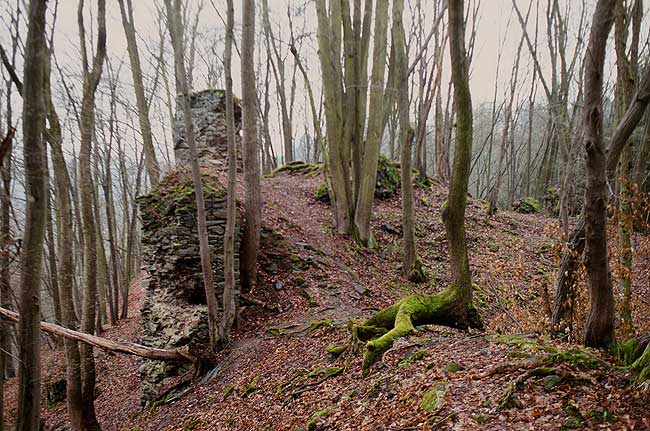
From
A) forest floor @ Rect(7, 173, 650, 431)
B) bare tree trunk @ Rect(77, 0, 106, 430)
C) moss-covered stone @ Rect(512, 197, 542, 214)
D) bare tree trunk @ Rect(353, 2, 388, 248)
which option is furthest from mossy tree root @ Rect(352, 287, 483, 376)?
moss-covered stone @ Rect(512, 197, 542, 214)

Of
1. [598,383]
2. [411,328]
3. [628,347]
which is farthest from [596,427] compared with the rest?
[411,328]

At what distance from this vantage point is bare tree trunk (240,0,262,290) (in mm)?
6620

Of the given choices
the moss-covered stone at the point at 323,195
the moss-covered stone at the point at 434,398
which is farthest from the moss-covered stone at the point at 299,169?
the moss-covered stone at the point at 434,398

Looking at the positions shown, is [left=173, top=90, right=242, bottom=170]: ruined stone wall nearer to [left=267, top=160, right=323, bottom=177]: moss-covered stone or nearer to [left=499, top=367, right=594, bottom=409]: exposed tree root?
[left=267, top=160, right=323, bottom=177]: moss-covered stone

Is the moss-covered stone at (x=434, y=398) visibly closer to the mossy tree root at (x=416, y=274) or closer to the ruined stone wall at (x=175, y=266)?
the ruined stone wall at (x=175, y=266)

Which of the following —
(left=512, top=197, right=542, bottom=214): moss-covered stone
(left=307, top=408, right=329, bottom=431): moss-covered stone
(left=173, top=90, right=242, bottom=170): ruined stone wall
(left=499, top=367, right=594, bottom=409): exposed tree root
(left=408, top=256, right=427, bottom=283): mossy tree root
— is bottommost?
(left=307, top=408, right=329, bottom=431): moss-covered stone

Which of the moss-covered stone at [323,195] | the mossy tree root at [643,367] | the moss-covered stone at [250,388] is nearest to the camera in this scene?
the mossy tree root at [643,367]

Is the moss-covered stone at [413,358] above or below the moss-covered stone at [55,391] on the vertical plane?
above

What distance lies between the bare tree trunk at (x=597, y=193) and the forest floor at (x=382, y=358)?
28 cm

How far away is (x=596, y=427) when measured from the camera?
8.07 ft

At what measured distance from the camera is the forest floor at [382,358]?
2934 millimetres

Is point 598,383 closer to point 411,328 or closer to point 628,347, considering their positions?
point 628,347

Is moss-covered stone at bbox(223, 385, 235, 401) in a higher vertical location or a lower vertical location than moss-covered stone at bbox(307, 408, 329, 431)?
lower

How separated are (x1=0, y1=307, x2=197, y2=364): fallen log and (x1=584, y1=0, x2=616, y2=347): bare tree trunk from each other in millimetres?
6034
